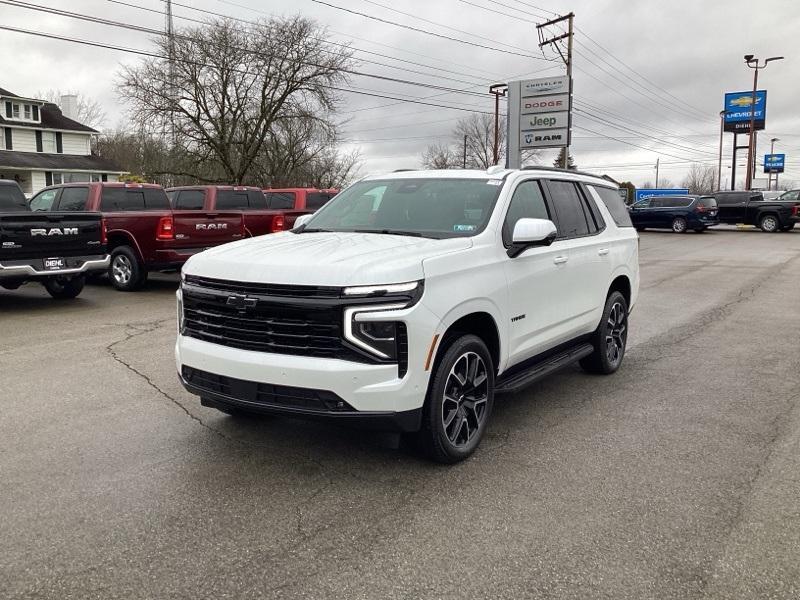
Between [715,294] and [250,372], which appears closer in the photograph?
[250,372]

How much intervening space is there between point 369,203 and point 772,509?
3.42m

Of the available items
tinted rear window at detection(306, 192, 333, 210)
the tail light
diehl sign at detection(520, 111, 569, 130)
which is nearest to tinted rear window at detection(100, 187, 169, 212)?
the tail light

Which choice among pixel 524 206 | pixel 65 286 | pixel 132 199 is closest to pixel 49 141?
pixel 132 199

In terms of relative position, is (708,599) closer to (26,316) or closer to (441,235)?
(441,235)

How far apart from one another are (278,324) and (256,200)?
39.4ft

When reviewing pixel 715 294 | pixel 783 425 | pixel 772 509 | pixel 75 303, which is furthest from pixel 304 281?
pixel 715 294

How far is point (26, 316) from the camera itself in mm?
9758

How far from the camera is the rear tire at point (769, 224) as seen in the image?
108 feet

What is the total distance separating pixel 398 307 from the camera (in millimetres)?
3709

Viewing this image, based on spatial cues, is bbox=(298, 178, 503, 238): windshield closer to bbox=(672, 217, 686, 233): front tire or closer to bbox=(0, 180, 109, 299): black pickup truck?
bbox=(0, 180, 109, 299): black pickup truck

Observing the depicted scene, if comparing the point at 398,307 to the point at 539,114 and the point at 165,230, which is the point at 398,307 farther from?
the point at 539,114

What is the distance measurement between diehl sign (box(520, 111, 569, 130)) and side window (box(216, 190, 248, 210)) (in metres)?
18.0

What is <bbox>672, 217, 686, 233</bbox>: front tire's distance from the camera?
31.9 metres

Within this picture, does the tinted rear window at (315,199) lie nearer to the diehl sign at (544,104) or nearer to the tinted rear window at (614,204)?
the tinted rear window at (614,204)
